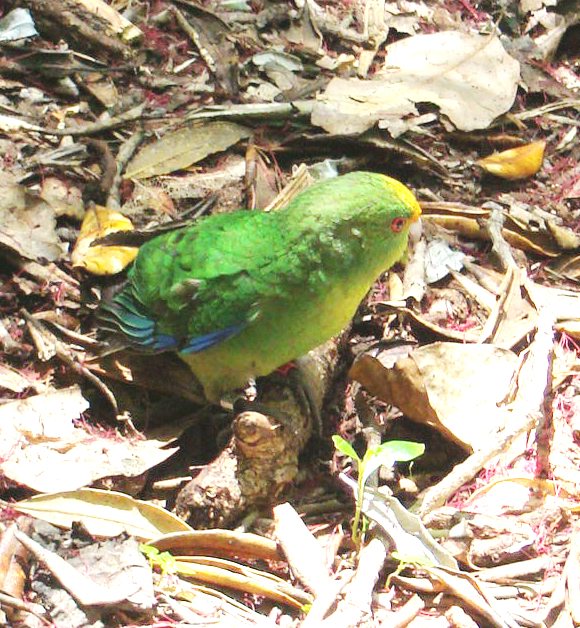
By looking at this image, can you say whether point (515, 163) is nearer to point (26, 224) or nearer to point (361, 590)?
point (26, 224)

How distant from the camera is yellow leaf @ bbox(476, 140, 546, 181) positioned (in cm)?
545

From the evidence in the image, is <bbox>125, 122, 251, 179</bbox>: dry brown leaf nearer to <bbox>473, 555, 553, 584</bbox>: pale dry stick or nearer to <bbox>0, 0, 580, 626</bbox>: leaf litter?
<bbox>0, 0, 580, 626</bbox>: leaf litter

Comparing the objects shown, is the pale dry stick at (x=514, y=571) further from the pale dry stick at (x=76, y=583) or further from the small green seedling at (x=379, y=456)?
the pale dry stick at (x=76, y=583)

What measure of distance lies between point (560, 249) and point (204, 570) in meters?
2.82

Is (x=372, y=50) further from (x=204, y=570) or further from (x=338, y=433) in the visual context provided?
(x=204, y=570)

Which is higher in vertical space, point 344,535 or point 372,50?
point 372,50

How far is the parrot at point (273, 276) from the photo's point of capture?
13.1ft

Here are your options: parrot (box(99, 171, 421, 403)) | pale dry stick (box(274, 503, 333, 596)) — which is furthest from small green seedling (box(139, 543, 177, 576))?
parrot (box(99, 171, 421, 403))

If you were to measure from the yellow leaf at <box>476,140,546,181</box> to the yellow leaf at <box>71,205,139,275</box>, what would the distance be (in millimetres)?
2144

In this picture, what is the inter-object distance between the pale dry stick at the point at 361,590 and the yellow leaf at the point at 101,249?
1942mm

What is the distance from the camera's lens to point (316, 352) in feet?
14.6

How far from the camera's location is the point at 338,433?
4.33m

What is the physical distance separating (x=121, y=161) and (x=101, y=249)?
26.4 inches

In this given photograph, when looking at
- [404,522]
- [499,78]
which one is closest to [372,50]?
[499,78]
